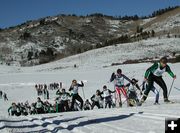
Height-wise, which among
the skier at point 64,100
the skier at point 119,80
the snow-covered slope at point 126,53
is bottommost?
the skier at point 64,100

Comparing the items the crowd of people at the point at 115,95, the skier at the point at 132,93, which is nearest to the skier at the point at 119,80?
the crowd of people at the point at 115,95

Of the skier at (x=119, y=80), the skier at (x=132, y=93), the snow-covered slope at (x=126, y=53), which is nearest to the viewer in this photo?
the skier at (x=119, y=80)

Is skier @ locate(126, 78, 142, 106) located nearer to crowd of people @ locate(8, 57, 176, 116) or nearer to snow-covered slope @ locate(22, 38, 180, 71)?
crowd of people @ locate(8, 57, 176, 116)

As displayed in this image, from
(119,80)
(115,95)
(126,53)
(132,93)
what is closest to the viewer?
(119,80)

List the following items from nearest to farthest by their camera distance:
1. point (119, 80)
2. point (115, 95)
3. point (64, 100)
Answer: point (119, 80) → point (115, 95) → point (64, 100)

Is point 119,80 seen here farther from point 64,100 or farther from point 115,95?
point 64,100

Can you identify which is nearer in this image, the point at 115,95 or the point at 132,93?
the point at 132,93

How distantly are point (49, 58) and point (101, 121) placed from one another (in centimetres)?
18298

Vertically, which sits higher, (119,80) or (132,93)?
(119,80)

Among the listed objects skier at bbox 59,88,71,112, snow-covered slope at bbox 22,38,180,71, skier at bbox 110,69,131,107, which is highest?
snow-covered slope at bbox 22,38,180,71

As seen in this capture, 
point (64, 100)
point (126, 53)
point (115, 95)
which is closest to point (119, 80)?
point (115, 95)

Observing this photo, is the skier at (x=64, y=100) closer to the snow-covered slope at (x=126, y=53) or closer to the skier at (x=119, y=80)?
the skier at (x=119, y=80)

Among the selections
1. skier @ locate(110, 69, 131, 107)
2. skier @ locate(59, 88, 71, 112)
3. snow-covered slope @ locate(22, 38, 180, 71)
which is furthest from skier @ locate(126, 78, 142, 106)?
snow-covered slope @ locate(22, 38, 180, 71)

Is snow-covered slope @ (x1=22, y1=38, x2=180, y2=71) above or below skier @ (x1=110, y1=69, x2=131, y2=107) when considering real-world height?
above
